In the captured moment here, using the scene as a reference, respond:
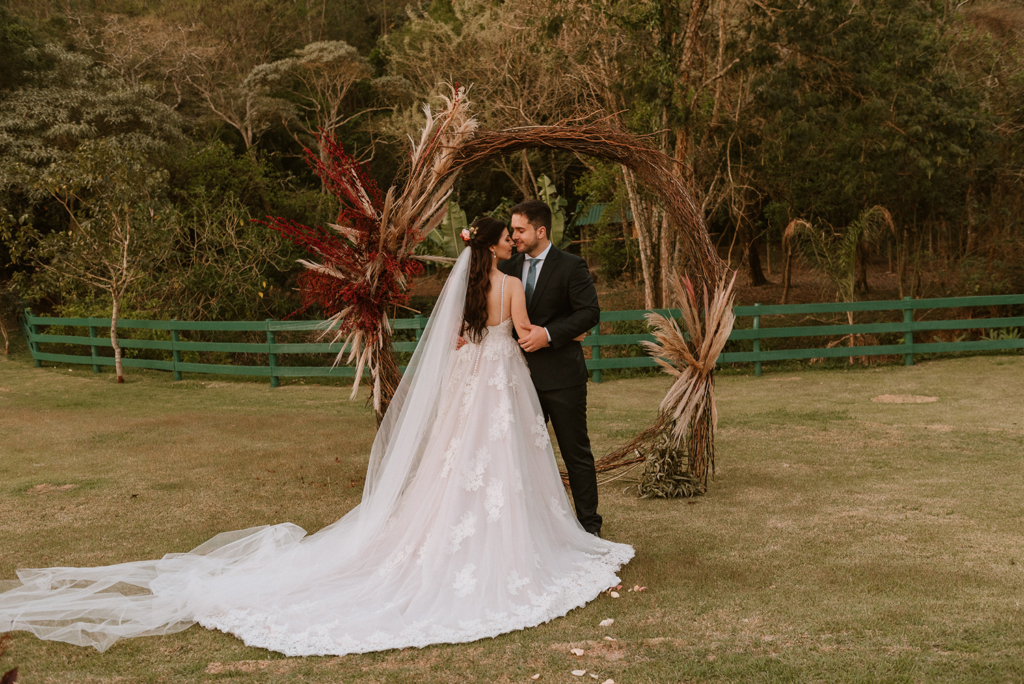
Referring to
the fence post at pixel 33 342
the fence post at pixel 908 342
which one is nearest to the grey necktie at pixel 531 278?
the fence post at pixel 908 342

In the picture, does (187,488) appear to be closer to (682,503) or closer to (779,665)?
(682,503)

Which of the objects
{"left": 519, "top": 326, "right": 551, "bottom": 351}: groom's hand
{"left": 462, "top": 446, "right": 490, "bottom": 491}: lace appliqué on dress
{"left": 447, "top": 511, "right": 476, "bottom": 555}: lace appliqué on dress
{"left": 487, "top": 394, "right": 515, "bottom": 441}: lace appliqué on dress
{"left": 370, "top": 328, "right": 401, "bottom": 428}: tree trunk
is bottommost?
{"left": 447, "top": 511, "right": 476, "bottom": 555}: lace appliqué on dress

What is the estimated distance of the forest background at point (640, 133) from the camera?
517 inches

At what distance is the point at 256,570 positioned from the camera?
4.17 metres

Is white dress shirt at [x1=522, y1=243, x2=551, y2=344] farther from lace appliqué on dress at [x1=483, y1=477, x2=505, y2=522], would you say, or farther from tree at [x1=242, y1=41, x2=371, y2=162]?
tree at [x1=242, y1=41, x2=371, y2=162]

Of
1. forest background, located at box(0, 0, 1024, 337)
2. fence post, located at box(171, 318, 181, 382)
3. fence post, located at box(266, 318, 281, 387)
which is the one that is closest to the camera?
fence post, located at box(266, 318, 281, 387)

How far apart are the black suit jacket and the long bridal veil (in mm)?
472

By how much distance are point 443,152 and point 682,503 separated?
2.86 m

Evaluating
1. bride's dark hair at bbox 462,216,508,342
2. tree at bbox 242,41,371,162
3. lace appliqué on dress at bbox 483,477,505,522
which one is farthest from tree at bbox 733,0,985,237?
tree at bbox 242,41,371,162

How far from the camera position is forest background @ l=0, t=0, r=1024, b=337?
13141 mm

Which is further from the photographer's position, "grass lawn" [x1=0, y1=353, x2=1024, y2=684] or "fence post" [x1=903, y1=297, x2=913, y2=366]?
"fence post" [x1=903, y1=297, x2=913, y2=366]

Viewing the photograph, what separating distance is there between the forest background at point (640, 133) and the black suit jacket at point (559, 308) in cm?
526

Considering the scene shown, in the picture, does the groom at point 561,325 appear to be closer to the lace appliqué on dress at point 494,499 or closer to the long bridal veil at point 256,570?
the long bridal veil at point 256,570

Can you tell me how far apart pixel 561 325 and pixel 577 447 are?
0.75 meters
